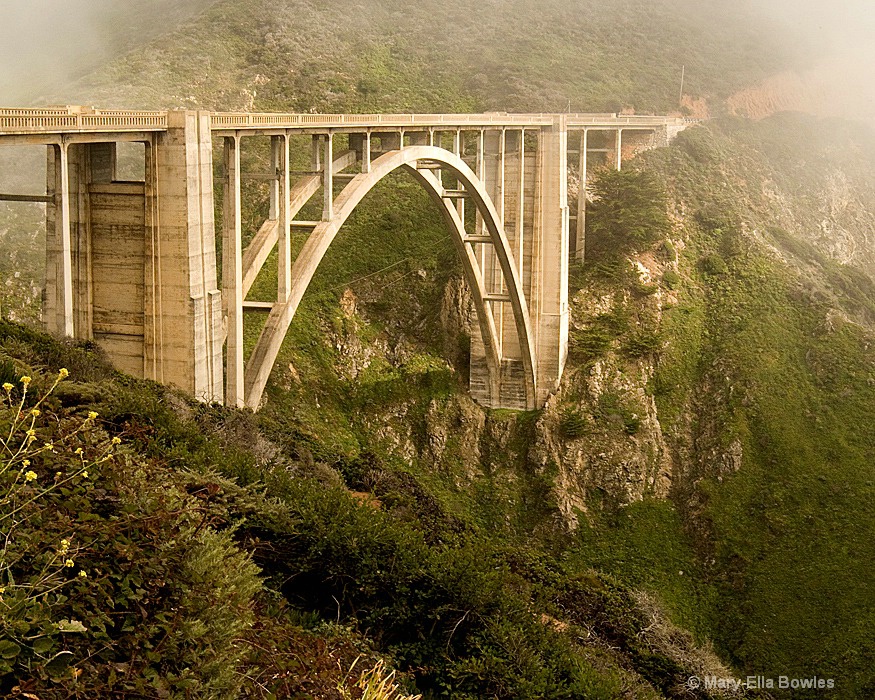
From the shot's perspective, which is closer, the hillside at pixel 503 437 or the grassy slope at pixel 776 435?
the hillside at pixel 503 437

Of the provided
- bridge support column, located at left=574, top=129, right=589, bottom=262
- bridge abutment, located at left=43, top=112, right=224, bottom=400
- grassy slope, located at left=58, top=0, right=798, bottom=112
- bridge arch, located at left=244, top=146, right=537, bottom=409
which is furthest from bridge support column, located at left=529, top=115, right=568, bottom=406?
bridge abutment, located at left=43, top=112, right=224, bottom=400

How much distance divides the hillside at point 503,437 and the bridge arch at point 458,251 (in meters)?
1.31

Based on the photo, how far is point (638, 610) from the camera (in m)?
17.6

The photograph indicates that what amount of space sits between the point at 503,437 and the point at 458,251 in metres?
7.33

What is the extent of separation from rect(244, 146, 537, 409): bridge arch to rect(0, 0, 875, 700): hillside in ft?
4.29

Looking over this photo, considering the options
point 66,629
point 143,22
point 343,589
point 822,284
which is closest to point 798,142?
point 822,284

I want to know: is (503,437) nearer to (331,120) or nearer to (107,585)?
(331,120)

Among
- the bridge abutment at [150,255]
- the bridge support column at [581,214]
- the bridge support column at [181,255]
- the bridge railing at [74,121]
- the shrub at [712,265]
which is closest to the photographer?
the bridge railing at [74,121]

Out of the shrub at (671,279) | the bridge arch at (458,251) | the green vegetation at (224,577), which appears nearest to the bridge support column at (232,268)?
the bridge arch at (458,251)

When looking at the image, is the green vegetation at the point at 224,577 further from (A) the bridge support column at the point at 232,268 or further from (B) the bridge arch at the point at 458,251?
(B) the bridge arch at the point at 458,251

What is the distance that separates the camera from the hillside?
7.62 metres

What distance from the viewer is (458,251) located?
1243 inches

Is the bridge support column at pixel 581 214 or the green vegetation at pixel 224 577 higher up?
the bridge support column at pixel 581 214

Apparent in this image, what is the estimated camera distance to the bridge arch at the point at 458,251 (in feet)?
67.6
